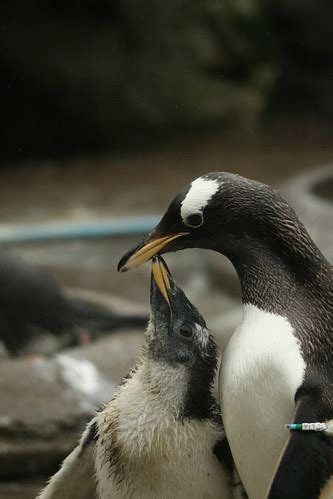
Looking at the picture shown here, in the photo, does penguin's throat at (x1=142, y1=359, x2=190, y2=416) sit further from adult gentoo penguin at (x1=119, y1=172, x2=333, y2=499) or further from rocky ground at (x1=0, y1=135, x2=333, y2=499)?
rocky ground at (x1=0, y1=135, x2=333, y2=499)

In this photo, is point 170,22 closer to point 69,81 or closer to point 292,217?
point 69,81

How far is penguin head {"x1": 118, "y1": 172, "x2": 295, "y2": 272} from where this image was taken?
186 cm

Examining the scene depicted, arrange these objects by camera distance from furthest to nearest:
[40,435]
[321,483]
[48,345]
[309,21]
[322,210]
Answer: [309,21] → [322,210] → [48,345] → [40,435] → [321,483]

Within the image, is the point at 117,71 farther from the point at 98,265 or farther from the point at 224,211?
the point at 224,211

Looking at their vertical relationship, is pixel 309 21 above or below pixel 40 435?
above

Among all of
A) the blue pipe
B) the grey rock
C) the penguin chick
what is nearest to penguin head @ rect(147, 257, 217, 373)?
the penguin chick

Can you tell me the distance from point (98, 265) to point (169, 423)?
4.35 metres

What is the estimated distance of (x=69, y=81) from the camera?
9.50 meters

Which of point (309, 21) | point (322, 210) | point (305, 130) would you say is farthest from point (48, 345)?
point (309, 21)

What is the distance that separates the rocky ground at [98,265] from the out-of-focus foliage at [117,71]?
17.2 inches

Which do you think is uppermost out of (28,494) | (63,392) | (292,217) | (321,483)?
(292,217)

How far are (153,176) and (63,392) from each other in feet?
16.7

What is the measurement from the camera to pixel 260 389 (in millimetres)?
1824

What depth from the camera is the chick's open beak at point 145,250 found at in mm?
1929
